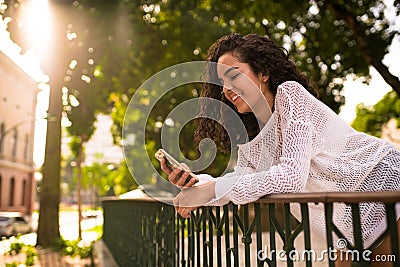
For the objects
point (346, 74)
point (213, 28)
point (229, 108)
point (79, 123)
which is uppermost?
point (213, 28)

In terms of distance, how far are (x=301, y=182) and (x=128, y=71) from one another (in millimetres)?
15596

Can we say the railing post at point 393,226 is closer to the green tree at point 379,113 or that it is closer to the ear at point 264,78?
the ear at point 264,78

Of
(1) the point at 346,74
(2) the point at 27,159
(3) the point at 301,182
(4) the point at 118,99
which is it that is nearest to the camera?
(3) the point at 301,182

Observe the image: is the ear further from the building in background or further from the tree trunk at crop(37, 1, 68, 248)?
the building in background

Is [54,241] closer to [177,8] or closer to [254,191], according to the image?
[177,8]

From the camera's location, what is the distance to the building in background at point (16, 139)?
119ft

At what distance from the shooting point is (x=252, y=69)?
2.33m

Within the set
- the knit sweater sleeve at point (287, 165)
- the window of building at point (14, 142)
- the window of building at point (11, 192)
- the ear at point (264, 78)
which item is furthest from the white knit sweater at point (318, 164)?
the window of building at point (11, 192)

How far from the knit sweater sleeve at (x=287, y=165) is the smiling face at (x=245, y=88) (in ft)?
0.71

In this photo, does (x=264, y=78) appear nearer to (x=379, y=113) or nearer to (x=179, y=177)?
(x=179, y=177)

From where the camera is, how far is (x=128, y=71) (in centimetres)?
1697

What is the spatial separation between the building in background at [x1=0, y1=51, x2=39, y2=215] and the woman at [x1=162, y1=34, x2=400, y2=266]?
33.2m

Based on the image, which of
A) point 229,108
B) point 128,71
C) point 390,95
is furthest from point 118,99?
point 229,108

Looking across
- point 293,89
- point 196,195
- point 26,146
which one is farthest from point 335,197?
point 26,146
